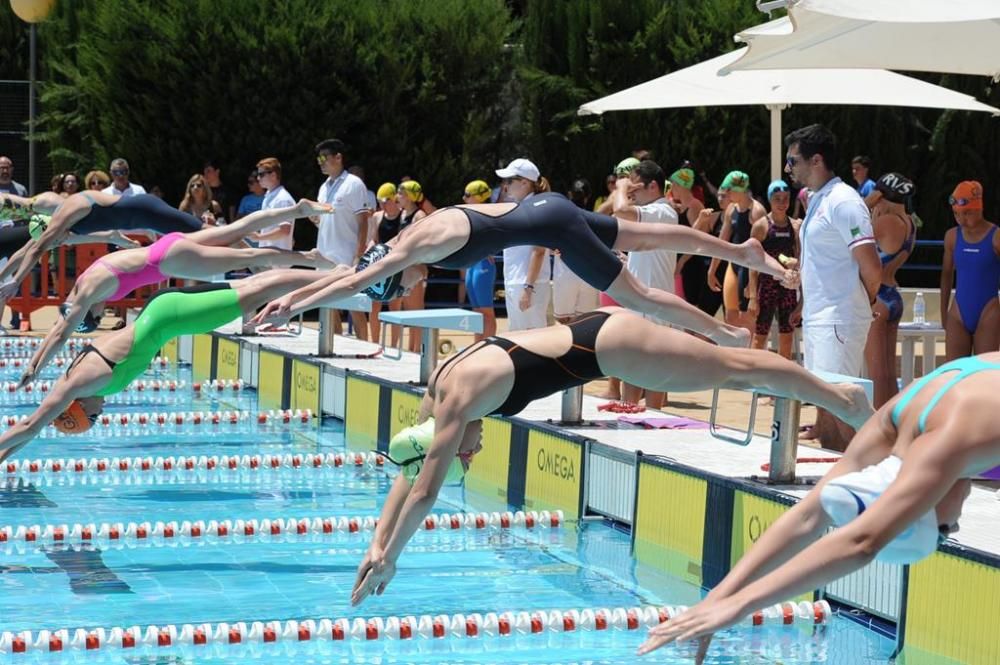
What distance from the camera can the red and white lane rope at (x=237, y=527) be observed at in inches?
287

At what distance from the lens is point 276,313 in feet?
20.4

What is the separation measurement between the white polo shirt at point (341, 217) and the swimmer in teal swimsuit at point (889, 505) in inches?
392

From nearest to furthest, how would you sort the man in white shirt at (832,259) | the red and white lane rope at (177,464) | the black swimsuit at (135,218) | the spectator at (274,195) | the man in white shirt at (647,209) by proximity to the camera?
the man in white shirt at (832,259), the red and white lane rope at (177,464), the man in white shirt at (647,209), the black swimsuit at (135,218), the spectator at (274,195)

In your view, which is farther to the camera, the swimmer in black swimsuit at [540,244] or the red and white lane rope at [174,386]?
the red and white lane rope at [174,386]

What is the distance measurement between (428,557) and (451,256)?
1449mm

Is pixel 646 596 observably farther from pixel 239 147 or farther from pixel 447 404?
pixel 239 147

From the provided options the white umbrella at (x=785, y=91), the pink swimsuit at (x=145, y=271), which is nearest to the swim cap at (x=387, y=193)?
the white umbrella at (x=785, y=91)

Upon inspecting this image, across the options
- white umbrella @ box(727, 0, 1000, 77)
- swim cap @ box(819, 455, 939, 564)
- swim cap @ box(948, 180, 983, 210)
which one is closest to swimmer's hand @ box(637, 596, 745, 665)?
swim cap @ box(819, 455, 939, 564)

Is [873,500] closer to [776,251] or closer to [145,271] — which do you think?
[145,271]

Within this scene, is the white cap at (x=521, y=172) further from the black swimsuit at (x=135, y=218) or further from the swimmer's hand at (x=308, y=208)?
the black swimsuit at (x=135, y=218)

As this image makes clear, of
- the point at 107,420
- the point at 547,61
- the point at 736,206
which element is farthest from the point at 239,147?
the point at 736,206

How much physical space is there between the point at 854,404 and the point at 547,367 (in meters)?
1.31

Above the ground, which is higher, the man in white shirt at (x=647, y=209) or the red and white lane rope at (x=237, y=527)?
the man in white shirt at (x=647, y=209)

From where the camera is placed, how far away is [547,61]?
20250 mm
